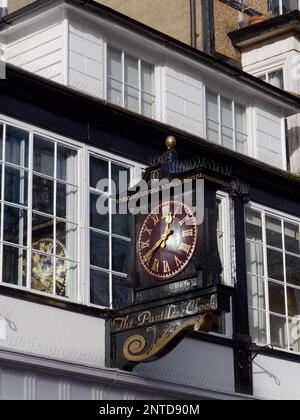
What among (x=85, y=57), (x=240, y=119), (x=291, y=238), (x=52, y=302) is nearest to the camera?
(x=52, y=302)

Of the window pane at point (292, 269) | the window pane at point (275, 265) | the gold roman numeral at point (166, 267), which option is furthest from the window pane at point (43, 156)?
the window pane at point (292, 269)

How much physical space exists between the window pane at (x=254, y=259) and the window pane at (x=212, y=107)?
2.42m

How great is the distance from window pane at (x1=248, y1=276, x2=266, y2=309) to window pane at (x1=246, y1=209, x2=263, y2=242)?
0.67 m

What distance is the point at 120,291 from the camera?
17.3m

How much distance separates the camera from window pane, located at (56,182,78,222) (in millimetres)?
17047

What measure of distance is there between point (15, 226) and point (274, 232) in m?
5.43

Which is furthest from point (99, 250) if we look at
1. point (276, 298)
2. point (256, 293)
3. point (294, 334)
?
point (294, 334)

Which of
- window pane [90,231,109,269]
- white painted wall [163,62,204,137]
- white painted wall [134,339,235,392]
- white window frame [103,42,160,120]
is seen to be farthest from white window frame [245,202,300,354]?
window pane [90,231,109,269]

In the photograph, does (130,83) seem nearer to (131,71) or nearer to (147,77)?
(131,71)

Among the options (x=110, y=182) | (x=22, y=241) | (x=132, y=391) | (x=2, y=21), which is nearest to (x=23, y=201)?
(x=22, y=241)

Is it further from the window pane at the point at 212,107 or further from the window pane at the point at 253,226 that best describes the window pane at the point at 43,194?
the window pane at the point at 212,107

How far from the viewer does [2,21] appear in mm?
19484

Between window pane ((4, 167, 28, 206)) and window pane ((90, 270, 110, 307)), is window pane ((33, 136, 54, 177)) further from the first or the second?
window pane ((90, 270, 110, 307))

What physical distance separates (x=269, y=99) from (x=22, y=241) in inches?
275
